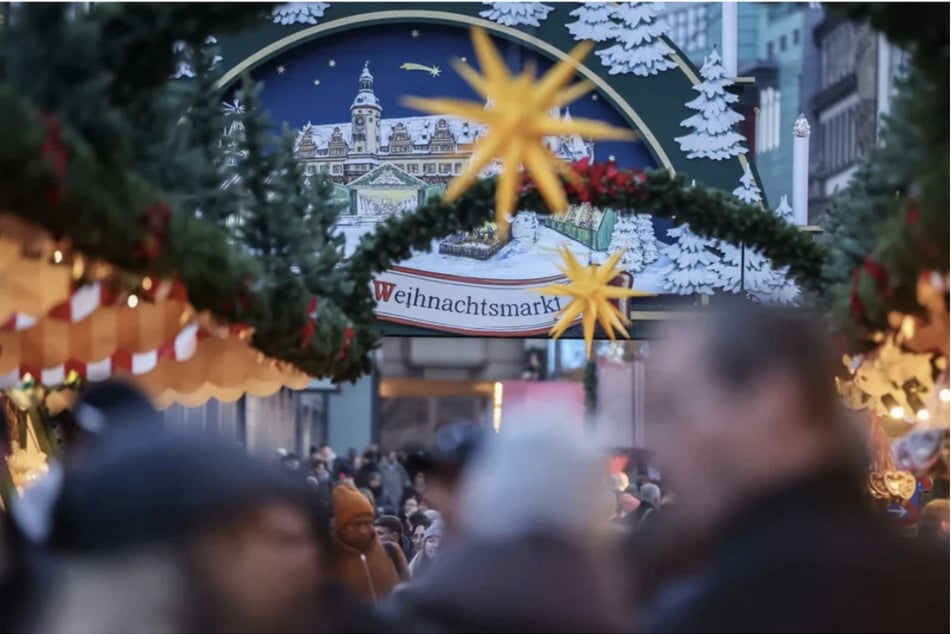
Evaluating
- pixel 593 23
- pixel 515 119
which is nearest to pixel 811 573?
pixel 515 119

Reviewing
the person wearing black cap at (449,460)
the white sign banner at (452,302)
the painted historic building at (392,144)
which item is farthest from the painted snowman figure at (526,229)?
the person wearing black cap at (449,460)

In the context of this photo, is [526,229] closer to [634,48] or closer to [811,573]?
[634,48]

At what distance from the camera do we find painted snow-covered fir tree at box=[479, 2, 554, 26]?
13.6 meters

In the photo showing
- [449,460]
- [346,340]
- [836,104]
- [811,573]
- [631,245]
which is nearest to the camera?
[811,573]

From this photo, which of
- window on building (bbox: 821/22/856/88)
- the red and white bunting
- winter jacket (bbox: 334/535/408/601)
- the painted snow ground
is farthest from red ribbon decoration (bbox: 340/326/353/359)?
window on building (bbox: 821/22/856/88)

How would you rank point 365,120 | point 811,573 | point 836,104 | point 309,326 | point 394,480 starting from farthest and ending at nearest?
point 836,104 < point 394,480 < point 365,120 < point 309,326 < point 811,573

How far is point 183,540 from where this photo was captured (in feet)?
10.3

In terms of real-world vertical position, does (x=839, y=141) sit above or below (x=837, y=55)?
below

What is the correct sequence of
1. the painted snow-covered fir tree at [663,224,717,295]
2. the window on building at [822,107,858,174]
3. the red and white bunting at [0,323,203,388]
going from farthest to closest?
the window on building at [822,107,858,174] → the painted snow-covered fir tree at [663,224,717,295] → the red and white bunting at [0,323,203,388]

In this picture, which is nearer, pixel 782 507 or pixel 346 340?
pixel 782 507

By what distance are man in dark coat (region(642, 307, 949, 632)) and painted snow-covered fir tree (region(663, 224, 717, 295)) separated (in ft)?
34.2

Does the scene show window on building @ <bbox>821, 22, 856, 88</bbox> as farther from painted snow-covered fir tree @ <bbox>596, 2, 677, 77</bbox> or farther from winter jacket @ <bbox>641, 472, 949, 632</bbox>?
winter jacket @ <bbox>641, 472, 949, 632</bbox>

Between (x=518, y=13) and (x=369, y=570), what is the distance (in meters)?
8.30

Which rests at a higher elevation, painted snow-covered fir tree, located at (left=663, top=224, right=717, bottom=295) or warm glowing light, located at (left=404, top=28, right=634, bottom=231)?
warm glowing light, located at (left=404, top=28, right=634, bottom=231)
